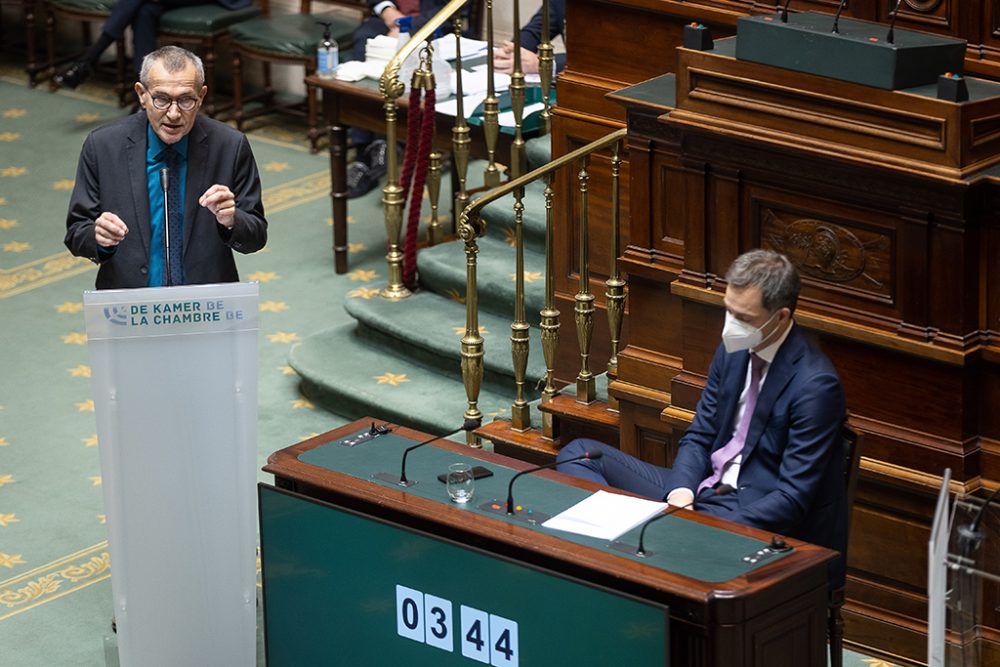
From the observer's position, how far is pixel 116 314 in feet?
14.1

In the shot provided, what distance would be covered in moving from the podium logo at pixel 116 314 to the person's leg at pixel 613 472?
1180 millimetres

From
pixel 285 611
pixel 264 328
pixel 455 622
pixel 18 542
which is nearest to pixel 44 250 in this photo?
pixel 264 328

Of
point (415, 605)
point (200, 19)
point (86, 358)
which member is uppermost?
point (200, 19)

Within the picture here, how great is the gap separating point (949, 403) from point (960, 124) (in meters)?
0.73

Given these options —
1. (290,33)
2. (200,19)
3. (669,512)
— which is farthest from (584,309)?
(200,19)

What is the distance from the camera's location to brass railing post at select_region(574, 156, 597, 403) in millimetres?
5281

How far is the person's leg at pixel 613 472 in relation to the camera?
466cm

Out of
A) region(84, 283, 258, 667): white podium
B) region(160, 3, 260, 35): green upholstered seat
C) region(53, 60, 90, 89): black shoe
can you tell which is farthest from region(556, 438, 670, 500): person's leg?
region(53, 60, 90, 89): black shoe

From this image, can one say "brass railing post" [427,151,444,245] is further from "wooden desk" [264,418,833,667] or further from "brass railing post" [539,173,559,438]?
"wooden desk" [264,418,833,667]

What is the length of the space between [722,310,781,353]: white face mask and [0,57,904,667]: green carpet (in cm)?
112

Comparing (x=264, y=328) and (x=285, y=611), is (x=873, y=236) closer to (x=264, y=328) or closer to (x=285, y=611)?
(x=285, y=611)

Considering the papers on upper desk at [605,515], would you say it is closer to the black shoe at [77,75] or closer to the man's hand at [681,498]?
the man's hand at [681,498]

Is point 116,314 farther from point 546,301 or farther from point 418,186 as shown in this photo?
point 418,186

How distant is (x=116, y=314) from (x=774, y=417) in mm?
1609
